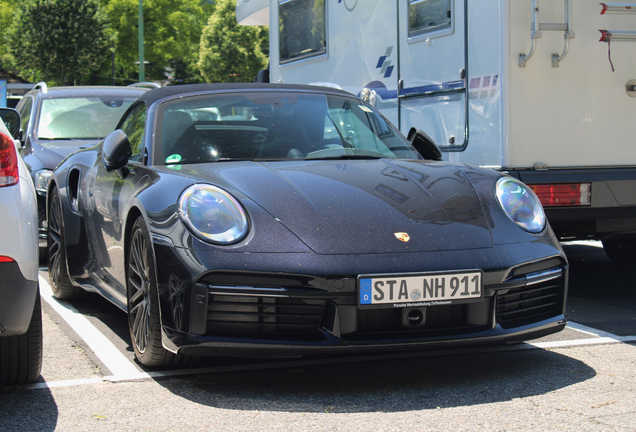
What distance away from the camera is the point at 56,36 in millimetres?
38938

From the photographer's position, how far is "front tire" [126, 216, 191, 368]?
351 centimetres

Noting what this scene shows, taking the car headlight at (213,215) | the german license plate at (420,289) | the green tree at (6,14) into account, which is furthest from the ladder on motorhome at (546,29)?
the green tree at (6,14)

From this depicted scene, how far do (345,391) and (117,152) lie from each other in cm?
178

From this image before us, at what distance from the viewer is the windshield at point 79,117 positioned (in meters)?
8.21

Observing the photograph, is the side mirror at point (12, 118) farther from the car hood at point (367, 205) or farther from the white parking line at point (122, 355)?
the car hood at point (367, 205)

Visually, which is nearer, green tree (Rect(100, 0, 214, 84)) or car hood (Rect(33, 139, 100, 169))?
car hood (Rect(33, 139, 100, 169))

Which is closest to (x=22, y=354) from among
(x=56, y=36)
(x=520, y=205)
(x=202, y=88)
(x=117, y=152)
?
(x=117, y=152)

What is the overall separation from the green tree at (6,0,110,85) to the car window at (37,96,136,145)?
1275 inches

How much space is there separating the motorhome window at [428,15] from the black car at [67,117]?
125 inches

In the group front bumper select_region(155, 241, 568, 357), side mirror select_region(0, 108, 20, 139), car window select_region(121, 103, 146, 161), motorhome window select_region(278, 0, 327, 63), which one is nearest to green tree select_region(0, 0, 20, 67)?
motorhome window select_region(278, 0, 327, 63)

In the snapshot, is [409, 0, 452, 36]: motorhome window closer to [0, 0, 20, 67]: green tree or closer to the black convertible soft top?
the black convertible soft top

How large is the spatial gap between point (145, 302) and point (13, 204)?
89cm

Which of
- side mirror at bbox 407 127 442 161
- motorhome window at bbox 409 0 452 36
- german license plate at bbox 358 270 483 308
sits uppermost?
motorhome window at bbox 409 0 452 36

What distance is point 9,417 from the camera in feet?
10.1
